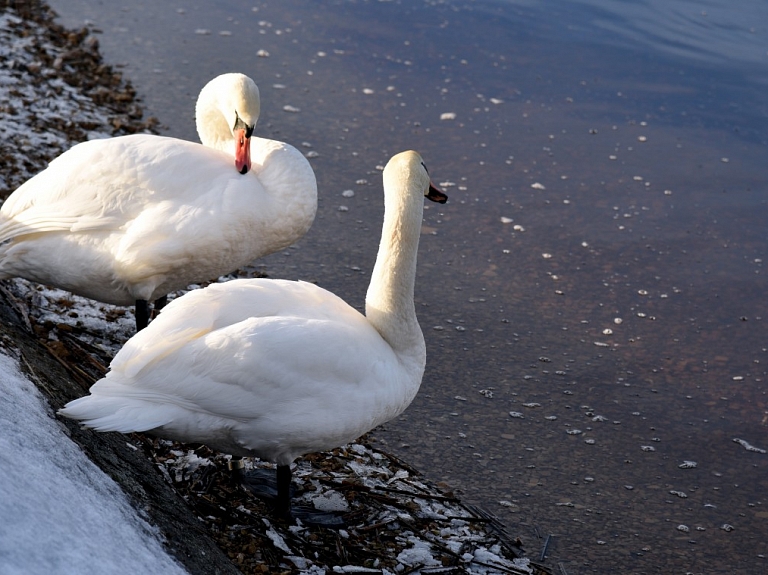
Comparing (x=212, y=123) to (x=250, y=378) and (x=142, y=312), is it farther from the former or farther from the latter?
(x=250, y=378)

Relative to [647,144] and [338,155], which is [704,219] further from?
[338,155]

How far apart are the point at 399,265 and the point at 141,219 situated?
127 cm

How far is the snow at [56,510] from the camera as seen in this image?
2.05 m

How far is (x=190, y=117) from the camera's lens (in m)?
7.75

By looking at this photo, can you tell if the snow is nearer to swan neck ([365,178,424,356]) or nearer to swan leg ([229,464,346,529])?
swan leg ([229,464,346,529])

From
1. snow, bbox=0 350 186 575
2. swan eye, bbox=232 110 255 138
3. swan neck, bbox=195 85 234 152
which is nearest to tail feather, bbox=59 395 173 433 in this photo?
snow, bbox=0 350 186 575

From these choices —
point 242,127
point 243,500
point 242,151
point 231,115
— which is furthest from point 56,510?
point 231,115

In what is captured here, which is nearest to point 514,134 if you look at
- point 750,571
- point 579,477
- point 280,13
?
point 280,13

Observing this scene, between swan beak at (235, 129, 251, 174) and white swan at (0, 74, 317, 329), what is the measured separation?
11mm

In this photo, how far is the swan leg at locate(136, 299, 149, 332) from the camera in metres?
4.44

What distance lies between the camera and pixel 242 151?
184 inches

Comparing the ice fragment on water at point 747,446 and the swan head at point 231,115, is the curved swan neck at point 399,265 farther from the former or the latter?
the ice fragment on water at point 747,446

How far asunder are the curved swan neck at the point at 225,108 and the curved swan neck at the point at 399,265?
1264 millimetres

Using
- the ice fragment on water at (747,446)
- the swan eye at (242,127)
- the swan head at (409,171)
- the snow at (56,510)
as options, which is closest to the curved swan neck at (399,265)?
the swan head at (409,171)
